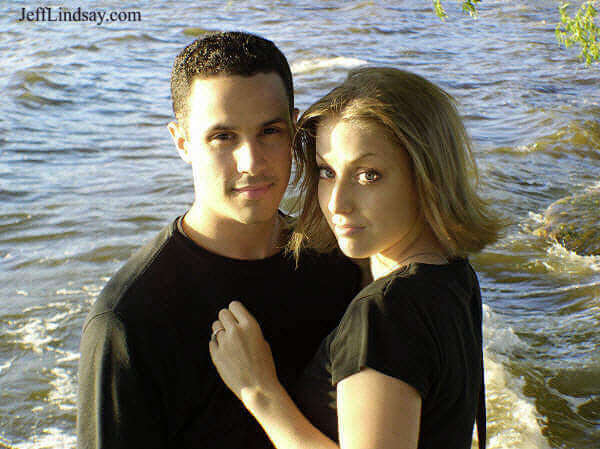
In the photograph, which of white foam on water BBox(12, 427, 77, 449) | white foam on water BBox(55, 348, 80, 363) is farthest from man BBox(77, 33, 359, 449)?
white foam on water BBox(55, 348, 80, 363)

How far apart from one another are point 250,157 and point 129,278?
60cm

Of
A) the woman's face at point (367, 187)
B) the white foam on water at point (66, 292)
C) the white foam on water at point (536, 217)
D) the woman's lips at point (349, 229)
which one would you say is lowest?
the white foam on water at point (66, 292)

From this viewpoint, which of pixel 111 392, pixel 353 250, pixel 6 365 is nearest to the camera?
pixel 111 392

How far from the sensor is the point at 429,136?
2.16 metres

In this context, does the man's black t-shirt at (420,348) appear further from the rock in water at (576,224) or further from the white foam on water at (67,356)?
the rock in water at (576,224)

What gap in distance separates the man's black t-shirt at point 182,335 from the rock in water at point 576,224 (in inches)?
185

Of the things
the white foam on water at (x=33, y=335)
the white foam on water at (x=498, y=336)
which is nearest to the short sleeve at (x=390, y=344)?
the white foam on water at (x=498, y=336)

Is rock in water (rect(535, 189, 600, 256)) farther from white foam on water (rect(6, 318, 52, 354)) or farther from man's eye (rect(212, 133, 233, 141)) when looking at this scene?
man's eye (rect(212, 133, 233, 141))

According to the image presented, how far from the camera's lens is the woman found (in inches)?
74.5

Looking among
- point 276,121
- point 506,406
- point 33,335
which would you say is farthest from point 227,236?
point 33,335

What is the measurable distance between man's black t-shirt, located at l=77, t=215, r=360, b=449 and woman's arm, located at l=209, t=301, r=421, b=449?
0.12 metres

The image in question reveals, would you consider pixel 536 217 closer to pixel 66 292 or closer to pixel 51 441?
pixel 66 292

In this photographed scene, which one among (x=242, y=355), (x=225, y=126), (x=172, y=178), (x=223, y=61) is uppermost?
(x=223, y=61)

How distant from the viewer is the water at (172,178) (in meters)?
4.82
